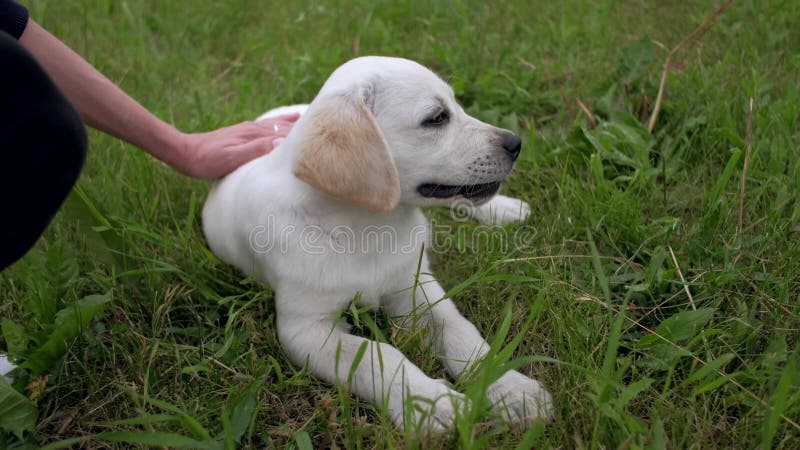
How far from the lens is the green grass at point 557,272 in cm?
199

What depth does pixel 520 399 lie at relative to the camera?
81.8 inches

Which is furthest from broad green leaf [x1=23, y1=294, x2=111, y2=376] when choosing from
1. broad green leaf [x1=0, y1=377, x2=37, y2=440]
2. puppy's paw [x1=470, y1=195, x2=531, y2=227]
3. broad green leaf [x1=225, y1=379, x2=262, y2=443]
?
puppy's paw [x1=470, y1=195, x2=531, y2=227]

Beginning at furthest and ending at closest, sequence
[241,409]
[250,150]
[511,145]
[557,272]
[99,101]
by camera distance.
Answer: [250,150], [99,101], [557,272], [511,145], [241,409]

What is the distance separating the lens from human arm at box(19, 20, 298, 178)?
A: 262cm

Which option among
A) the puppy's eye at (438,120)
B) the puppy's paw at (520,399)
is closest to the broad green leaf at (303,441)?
the puppy's paw at (520,399)

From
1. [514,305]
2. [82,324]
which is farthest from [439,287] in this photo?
[82,324]

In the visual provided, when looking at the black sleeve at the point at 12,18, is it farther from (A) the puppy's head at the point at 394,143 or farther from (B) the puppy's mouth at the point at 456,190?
(B) the puppy's mouth at the point at 456,190

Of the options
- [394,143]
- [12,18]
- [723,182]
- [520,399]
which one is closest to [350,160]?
[394,143]

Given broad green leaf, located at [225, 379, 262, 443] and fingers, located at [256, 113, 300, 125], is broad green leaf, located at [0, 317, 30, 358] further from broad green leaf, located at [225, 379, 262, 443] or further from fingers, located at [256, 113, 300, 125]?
fingers, located at [256, 113, 300, 125]

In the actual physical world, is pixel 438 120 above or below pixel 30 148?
below

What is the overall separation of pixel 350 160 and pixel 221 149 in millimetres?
978

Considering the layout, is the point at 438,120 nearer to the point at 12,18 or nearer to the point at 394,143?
the point at 394,143

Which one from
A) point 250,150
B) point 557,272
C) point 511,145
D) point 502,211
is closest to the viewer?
point 511,145

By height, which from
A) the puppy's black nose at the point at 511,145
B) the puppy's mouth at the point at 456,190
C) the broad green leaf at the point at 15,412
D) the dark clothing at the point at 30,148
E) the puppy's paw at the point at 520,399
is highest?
the dark clothing at the point at 30,148
